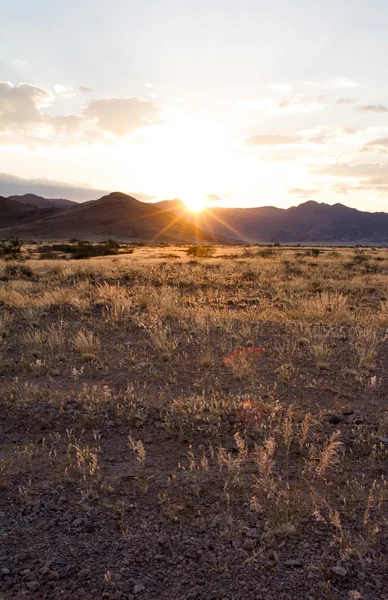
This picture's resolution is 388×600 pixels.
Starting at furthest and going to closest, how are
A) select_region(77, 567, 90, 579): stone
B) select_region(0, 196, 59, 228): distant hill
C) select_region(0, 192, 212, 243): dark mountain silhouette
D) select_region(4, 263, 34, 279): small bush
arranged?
select_region(0, 196, 59, 228): distant hill, select_region(0, 192, 212, 243): dark mountain silhouette, select_region(4, 263, 34, 279): small bush, select_region(77, 567, 90, 579): stone

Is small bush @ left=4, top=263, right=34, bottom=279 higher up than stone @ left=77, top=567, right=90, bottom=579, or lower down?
higher up

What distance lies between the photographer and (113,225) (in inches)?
5054

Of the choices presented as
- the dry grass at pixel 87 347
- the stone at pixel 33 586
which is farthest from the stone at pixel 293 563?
the dry grass at pixel 87 347

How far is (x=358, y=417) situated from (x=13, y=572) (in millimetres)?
3834

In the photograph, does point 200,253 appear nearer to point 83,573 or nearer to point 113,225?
point 83,573

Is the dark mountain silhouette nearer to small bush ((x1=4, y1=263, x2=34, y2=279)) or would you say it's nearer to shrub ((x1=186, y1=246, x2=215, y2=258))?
shrub ((x1=186, y1=246, x2=215, y2=258))

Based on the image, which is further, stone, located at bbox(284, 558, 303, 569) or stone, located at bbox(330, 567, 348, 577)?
stone, located at bbox(284, 558, 303, 569)

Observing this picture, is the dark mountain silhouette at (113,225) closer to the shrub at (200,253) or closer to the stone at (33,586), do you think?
the shrub at (200,253)

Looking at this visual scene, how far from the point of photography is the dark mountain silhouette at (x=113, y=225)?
114938mm

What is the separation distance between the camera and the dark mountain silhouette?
114938 mm

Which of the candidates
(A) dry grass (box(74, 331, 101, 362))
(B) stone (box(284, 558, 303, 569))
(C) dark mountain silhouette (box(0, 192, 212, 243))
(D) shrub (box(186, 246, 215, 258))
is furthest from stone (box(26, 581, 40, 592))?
(C) dark mountain silhouette (box(0, 192, 212, 243))

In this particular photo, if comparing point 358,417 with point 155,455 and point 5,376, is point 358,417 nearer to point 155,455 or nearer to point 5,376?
point 155,455

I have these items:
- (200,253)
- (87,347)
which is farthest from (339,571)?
(200,253)

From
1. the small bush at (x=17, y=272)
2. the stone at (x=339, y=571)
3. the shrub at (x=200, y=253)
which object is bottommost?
the stone at (x=339, y=571)
